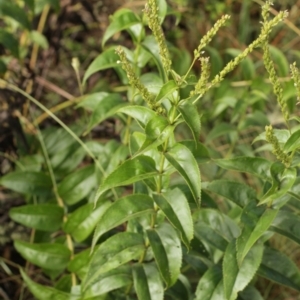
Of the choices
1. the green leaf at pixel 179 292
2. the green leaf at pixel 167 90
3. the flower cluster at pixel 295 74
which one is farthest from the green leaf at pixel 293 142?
the green leaf at pixel 179 292

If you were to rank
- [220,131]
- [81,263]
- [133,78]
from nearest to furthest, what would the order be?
[133,78], [81,263], [220,131]

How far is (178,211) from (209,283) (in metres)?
0.21

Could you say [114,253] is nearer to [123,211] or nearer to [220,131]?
[123,211]

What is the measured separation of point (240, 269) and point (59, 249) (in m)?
0.50

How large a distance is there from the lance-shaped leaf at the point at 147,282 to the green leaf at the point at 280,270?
20 centimetres

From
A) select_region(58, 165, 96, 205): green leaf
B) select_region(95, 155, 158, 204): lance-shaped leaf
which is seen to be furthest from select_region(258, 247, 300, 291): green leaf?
select_region(58, 165, 96, 205): green leaf

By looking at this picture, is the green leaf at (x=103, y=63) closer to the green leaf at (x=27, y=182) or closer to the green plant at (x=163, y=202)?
the green plant at (x=163, y=202)

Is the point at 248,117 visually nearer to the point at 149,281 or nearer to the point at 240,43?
the point at 149,281

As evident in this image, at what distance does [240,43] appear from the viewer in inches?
117

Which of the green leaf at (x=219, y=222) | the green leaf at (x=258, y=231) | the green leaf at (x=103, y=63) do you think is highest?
the green leaf at (x=103, y=63)

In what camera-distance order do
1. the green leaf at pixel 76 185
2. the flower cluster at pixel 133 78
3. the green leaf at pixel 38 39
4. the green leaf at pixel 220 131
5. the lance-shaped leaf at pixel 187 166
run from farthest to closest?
1. the green leaf at pixel 38 39
2. the green leaf at pixel 220 131
3. the green leaf at pixel 76 185
4. the lance-shaped leaf at pixel 187 166
5. the flower cluster at pixel 133 78

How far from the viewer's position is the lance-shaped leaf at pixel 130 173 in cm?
Result: 98

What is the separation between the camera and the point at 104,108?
1398 millimetres

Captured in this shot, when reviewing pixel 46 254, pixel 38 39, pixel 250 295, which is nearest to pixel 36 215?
pixel 46 254
